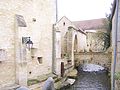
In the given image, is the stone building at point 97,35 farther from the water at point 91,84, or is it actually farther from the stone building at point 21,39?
the stone building at point 21,39

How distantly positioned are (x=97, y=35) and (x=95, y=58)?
10929 mm

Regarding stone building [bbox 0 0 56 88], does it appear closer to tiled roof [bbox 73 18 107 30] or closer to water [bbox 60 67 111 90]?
water [bbox 60 67 111 90]

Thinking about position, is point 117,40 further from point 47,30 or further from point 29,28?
point 47,30

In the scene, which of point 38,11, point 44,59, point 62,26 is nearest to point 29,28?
point 38,11

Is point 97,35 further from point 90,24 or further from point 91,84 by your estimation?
point 91,84

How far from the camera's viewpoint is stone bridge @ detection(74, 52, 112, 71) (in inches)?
864

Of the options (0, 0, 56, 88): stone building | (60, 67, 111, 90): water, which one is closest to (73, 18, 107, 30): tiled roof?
(60, 67, 111, 90): water

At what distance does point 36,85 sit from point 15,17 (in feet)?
13.6

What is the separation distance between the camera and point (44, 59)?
1590 centimetres

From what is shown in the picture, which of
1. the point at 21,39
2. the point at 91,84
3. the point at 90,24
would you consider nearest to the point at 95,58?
the point at 91,84

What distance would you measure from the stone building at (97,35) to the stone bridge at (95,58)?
190 inches

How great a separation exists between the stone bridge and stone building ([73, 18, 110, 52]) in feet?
15.8

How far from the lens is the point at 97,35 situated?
3291 cm

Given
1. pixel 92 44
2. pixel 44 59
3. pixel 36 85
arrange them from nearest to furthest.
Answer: pixel 36 85 → pixel 44 59 → pixel 92 44
